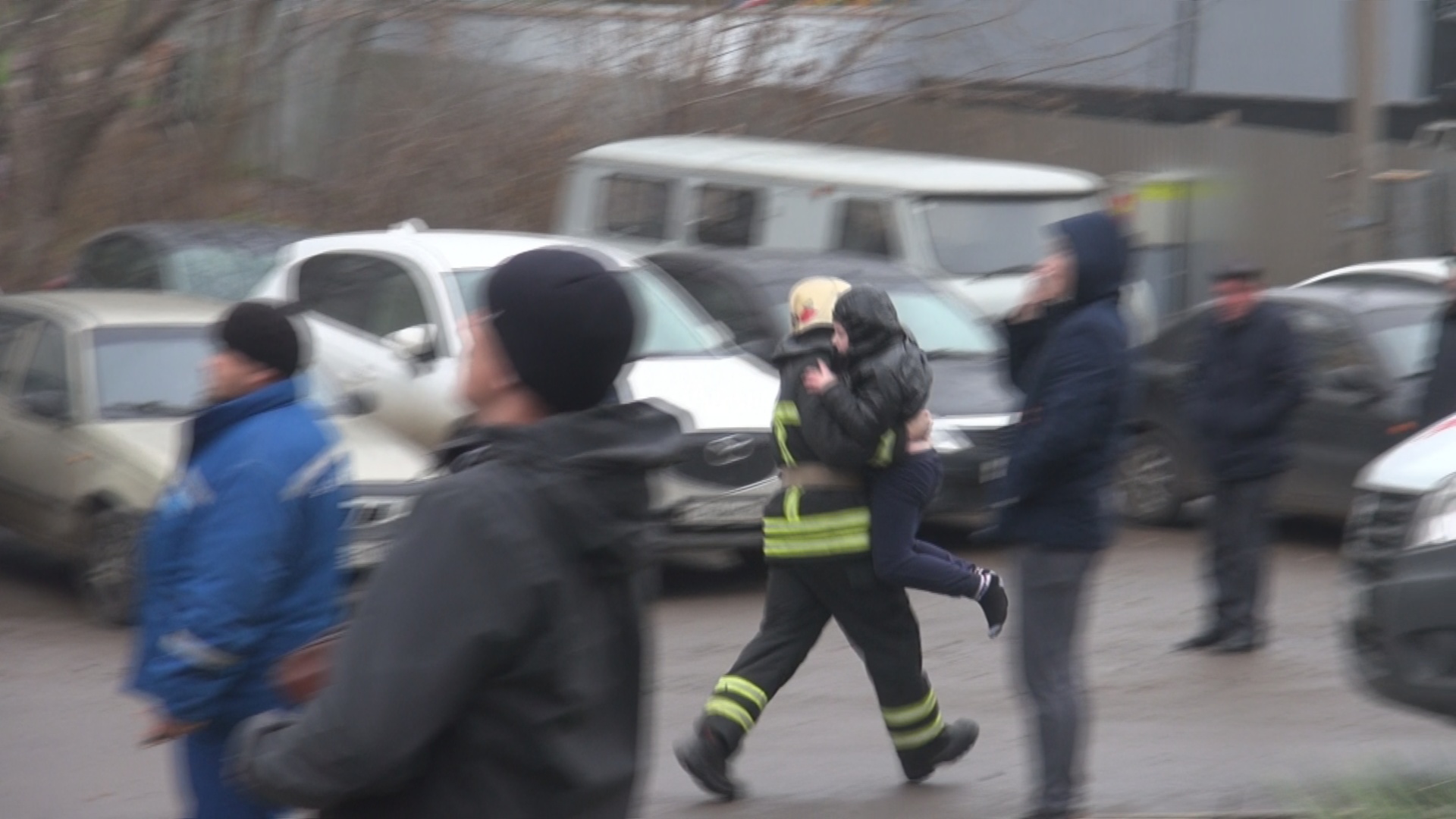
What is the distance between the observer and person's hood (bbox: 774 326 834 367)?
6.34 m

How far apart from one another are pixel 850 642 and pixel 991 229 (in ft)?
28.4

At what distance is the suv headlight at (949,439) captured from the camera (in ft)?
35.3

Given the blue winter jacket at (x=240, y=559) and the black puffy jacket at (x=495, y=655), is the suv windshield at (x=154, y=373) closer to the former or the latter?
the blue winter jacket at (x=240, y=559)

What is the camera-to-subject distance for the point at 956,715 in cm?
772

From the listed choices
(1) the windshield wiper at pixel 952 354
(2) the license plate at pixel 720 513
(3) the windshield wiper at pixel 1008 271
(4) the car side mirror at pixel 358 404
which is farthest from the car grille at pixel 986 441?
(3) the windshield wiper at pixel 1008 271

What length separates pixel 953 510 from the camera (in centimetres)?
1087

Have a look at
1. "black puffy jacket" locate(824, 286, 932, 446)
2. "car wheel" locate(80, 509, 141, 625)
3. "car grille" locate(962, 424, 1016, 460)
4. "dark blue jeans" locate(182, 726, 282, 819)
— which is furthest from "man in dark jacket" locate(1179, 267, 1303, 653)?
"dark blue jeans" locate(182, 726, 282, 819)

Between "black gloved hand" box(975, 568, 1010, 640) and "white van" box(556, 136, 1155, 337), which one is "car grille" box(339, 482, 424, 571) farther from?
"white van" box(556, 136, 1155, 337)

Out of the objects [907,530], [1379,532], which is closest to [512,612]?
[907,530]

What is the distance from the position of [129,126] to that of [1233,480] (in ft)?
42.4

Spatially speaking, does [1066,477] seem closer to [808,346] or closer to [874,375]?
[874,375]

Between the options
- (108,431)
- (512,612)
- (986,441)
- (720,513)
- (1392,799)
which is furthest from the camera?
(986,441)

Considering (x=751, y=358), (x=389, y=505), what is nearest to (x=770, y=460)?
(x=751, y=358)

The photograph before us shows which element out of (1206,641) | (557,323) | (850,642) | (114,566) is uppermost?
(557,323)
